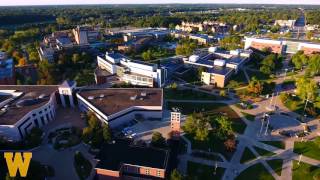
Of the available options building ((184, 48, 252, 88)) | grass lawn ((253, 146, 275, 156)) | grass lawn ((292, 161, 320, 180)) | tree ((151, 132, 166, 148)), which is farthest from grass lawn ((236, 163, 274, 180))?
building ((184, 48, 252, 88))

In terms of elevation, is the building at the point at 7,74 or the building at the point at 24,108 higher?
the building at the point at 7,74

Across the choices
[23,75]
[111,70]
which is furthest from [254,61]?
[23,75]

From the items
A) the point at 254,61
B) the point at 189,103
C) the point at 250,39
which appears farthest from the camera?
the point at 250,39

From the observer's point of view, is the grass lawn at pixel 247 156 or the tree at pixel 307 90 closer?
the grass lawn at pixel 247 156

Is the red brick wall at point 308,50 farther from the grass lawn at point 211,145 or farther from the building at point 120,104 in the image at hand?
the grass lawn at point 211,145

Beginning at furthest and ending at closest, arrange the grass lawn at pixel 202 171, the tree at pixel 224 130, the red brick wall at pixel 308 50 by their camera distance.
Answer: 1. the red brick wall at pixel 308 50
2. the tree at pixel 224 130
3. the grass lawn at pixel 202 171

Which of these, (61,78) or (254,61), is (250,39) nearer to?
(254,61)

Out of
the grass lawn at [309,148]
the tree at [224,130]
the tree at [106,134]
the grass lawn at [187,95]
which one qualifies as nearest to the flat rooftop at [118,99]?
the tree at [106,134]
